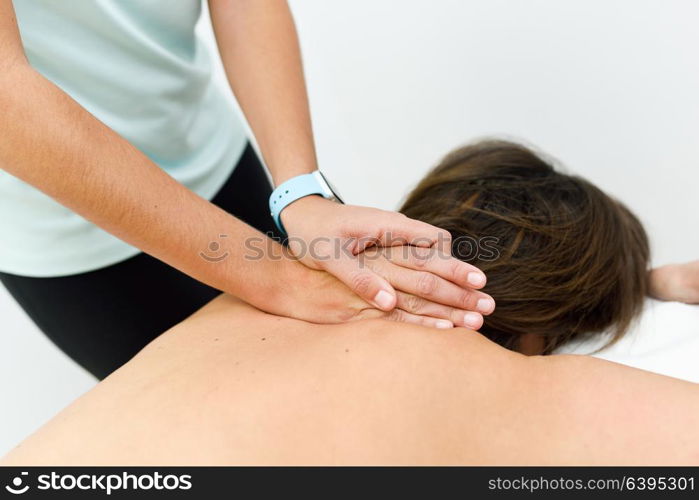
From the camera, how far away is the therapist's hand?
3.14 ft

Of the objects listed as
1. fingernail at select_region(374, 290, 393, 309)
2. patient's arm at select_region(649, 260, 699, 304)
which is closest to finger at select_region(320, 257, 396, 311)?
fingernail at select_region(374, 290, 393, 309)

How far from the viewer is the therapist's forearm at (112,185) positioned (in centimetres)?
78

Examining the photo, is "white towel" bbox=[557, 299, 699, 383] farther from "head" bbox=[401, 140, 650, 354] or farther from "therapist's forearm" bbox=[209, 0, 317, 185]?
"therapist's forearm" bbox=[209, 0, 317, 185]

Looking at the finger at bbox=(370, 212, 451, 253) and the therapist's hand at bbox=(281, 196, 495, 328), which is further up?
the finger at bbox=(370, 212, 451, 253)

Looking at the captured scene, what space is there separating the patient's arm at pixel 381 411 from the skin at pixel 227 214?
0.13m

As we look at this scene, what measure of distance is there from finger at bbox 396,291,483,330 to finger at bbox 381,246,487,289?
4 centimetres

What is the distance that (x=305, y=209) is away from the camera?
3.46ft

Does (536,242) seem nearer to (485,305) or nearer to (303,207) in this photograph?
(485,305)

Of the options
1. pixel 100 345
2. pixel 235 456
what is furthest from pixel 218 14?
pixel 235 456

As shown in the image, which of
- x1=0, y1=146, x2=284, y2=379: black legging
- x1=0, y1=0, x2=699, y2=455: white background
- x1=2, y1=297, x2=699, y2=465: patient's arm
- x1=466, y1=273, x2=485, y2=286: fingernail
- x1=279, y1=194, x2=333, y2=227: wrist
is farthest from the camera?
x1=0, y1=0, x2=699, y2=455: white background

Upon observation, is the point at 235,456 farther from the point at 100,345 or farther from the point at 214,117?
the point at 214,117

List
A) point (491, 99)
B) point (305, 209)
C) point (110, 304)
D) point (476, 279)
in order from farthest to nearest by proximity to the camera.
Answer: point (491, 99)
point (110, 304)
point (305, 209)
point (476, 279)

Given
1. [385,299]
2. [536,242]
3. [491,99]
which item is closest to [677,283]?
[536,242]

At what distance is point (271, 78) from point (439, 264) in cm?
44
